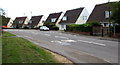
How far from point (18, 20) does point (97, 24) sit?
75015 millimetres

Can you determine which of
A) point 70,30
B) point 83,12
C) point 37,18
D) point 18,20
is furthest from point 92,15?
point 18,20

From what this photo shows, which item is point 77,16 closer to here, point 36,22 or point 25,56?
point 36,22

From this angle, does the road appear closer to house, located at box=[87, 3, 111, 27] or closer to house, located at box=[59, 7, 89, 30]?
house, located at box=[87, 3, 111, 27]

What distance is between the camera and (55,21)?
2506 inches

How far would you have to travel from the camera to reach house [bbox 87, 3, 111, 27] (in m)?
36.9

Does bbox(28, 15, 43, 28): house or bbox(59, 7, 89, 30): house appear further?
bbox(28, 15, 43, 28): house

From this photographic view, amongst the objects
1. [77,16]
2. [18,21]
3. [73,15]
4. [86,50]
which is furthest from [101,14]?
[18,21]

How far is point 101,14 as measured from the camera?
127ft

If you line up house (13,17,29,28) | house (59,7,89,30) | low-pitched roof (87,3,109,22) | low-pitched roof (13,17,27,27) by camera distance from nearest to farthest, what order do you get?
low-pitched roof (87,3,109,22) → house (59,7,89,30) → house (13,17,29,28) → low-pitched roof (13,17,27,27)

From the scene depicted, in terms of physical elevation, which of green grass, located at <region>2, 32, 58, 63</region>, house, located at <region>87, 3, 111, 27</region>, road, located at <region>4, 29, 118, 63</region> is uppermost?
house, located at <region>87, 3, 111, 27</region>

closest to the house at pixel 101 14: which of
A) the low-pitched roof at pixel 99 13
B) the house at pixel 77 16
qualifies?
the low-pitched roof at pixel 99 13

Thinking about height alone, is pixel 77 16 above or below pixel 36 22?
above

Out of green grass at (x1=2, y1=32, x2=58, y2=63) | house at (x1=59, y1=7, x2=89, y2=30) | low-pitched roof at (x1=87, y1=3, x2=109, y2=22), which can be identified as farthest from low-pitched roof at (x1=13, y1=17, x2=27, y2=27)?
green grass at (x1=2, y1=32, x2=58, y2=63)

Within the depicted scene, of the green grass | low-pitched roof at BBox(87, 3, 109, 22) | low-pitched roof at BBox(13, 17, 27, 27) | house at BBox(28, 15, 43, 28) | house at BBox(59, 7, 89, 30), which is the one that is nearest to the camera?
the green grass
